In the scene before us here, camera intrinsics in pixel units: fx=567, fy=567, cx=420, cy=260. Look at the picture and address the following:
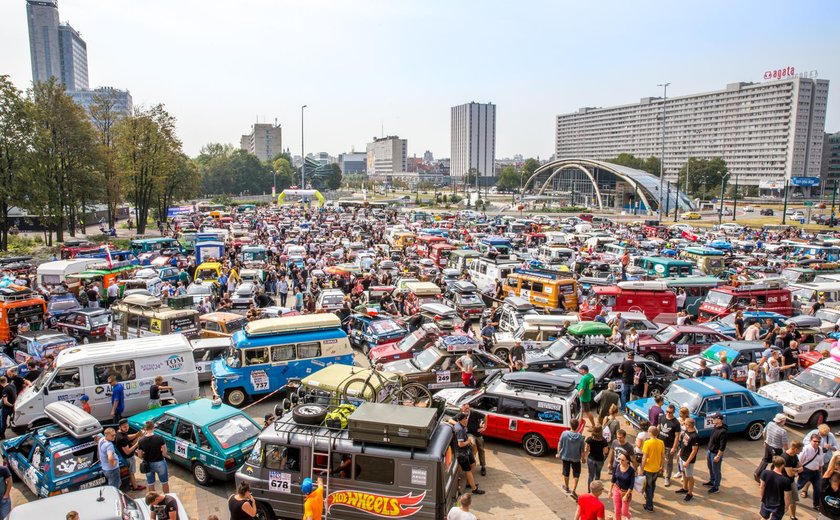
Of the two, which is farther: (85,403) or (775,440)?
(85,403)

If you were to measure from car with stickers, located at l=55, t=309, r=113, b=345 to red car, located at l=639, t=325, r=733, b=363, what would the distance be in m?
17.4

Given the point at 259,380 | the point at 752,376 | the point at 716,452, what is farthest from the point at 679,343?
the point at 259,380

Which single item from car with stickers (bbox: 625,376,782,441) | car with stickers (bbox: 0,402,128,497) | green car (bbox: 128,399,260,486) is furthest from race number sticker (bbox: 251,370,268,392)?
car with stickers (bbox: 625,376,782,441)

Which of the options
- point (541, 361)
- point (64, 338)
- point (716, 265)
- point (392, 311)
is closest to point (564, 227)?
point (716, 265)

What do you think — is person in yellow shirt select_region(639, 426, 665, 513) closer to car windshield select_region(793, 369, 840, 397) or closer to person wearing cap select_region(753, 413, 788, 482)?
person wearing cap select_region(753, 413, 788, 482)

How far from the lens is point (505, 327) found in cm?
2000

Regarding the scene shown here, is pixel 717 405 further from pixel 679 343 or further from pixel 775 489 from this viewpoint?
pixel 679 343

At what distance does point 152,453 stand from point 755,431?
39.2ft

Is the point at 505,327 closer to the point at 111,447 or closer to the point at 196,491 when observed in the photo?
the point at 196,491

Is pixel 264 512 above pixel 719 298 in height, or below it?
below

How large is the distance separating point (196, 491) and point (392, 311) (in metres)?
12.6

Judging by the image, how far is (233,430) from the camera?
10.1 m

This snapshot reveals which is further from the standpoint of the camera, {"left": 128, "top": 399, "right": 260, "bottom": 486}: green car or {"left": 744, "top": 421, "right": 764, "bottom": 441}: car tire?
{"left": 744, "top": 421, "right": 764, "bottom": 441}: car tire

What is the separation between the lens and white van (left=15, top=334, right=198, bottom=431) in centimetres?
1180
